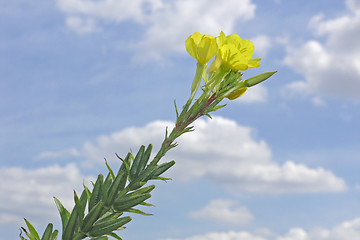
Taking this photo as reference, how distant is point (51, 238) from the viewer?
183 centimetres

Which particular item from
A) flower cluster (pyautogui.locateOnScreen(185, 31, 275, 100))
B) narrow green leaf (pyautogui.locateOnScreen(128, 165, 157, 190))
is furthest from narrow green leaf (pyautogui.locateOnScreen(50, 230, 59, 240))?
flower cluster (pyautogui.locateOnScreen(185, 31, 275, 100))

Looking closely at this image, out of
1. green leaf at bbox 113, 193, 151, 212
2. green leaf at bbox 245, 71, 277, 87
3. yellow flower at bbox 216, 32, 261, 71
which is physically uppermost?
yellow flower at bbox 216, 32, 261, 71

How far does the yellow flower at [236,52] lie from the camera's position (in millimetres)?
1815

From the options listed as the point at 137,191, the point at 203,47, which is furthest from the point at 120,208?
the point at 203,47

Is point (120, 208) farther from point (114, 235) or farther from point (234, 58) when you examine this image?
point (234, 58)

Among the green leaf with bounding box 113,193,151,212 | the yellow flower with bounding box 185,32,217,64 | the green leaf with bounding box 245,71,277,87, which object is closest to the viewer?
the green leaf with bounding box 113,193,151,212

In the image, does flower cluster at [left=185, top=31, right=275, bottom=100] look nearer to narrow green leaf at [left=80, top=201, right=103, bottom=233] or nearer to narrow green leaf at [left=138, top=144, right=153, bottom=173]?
narrow green leaf at [left=138, top=144, right=153, bottom=173]

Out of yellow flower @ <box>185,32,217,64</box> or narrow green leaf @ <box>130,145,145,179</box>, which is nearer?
narrow green leaf @ <box>130,145,145,179</box>

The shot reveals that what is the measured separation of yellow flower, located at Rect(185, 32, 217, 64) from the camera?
6.25 feet

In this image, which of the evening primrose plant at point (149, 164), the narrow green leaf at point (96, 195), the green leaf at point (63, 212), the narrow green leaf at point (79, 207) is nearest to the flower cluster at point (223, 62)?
the evening primrose plant at point (149, 164)

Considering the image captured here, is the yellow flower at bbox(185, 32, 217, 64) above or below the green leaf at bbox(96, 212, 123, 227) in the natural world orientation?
above

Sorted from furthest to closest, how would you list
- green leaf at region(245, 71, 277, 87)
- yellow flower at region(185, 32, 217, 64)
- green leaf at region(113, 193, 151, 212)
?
yellow flower at region(185, 32, 217, 64) < green leaf at region(245, 71, 277, 87) < green leaf at region(113, 193, 151, 212)

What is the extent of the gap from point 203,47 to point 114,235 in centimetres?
104

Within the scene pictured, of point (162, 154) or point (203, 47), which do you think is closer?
point (162, 154)
